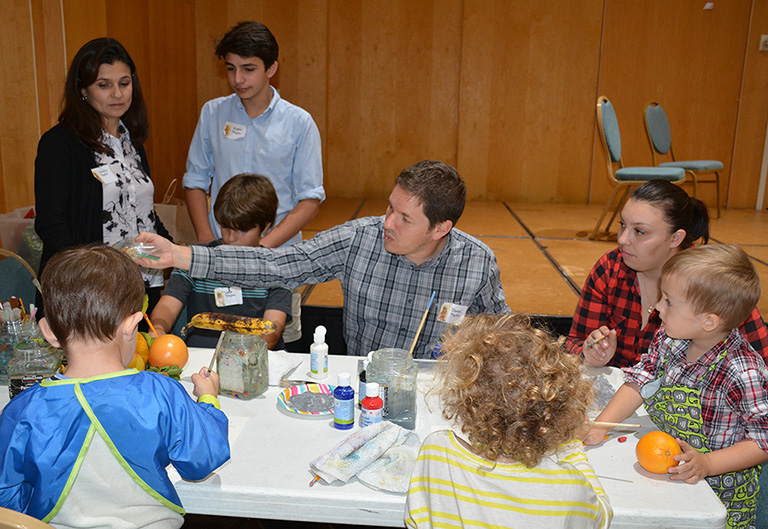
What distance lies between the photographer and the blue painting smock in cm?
115

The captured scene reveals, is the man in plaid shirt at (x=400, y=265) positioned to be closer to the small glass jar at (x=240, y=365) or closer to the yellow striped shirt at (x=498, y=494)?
the small glass jar at (x=240, y=365)

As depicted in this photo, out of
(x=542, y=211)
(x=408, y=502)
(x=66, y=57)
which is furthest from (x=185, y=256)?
(x=542, y=211)

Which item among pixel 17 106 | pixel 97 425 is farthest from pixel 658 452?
pixel 17 106

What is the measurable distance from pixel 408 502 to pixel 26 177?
138 inches

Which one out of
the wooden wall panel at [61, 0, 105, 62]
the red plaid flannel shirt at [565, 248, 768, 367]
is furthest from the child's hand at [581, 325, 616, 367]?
the wooden wall panel at [61, 0, 105, 62]

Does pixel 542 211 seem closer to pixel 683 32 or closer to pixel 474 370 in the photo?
pixel 683 32

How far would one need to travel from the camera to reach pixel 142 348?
1852 mm

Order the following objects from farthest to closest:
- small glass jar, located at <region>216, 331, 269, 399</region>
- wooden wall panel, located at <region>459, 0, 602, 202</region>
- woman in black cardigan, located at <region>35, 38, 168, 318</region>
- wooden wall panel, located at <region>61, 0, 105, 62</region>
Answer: wooden wall panel, located at <region>459, 0, 602, 202</region> < wooden wall panel, located at <region>61, 0, 105, 62</region> < woman in black cardigan, located at <region>35, 38, 168, 318</region> < small glass jar, located at <region>216, 331, 269, 399</region>

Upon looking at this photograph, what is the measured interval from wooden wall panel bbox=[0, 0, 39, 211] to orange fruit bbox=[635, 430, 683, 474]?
3.60 meters

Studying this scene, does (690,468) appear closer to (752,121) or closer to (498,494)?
(498,494)

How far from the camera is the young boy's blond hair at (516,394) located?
1.12m

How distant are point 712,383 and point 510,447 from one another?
0.74 m

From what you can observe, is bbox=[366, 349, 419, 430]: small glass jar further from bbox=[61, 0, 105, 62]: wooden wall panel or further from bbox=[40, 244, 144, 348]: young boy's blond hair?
bbox=[61, 0, 105, 62]: wooden wall panel

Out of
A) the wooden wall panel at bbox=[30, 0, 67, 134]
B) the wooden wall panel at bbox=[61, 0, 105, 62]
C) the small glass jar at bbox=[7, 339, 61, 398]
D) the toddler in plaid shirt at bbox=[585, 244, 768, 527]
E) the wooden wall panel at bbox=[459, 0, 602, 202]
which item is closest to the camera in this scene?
the toddler in plaid shirt at bbox=[585, 244, 768, 527]
